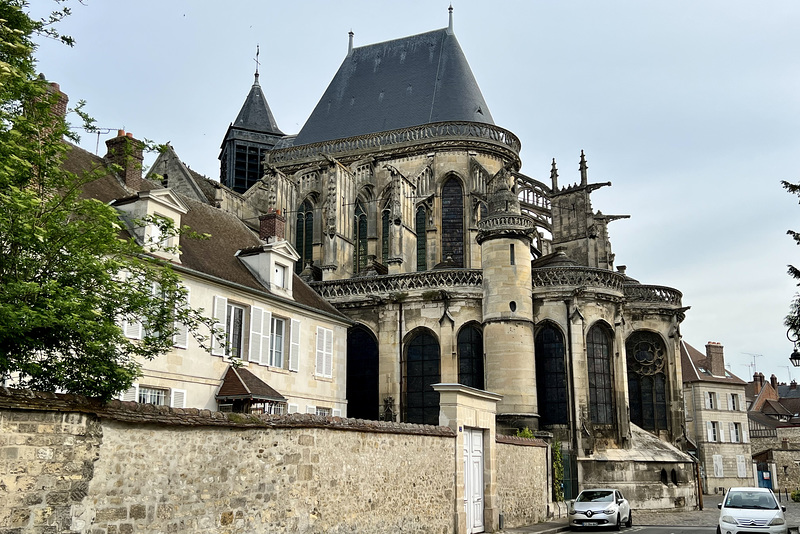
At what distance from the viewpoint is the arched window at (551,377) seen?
21.3m

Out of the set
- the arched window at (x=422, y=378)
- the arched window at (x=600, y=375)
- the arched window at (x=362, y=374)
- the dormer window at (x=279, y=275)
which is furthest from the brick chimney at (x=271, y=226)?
the arched window at (x=600, y=375)

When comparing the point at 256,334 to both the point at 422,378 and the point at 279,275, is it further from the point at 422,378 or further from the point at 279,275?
the point at 422,378

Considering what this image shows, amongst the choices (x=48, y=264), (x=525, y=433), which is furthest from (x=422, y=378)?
(x=48, y=264)

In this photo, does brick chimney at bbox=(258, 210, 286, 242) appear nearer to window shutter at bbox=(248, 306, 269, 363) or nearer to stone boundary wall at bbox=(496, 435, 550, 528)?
window shutter at bbox=(248, 306, 269, 363)

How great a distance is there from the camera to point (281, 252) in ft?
61.8

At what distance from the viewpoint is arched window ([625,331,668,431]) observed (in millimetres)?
24297

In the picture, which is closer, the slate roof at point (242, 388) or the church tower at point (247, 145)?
the slate roof at point (242, 388)

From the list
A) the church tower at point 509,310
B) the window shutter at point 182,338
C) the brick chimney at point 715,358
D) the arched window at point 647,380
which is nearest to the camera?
the window shutter at point 182,338

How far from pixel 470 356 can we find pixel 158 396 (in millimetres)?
9678

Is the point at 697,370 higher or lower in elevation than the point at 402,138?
lower

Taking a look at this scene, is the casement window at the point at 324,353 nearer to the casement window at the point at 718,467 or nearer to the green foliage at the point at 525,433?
the green foliage at the point at 525,433

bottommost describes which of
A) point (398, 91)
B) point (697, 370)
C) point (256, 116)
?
point (697, 370)

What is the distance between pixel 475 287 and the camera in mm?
22016

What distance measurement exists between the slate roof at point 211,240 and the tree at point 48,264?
6.85 metres
